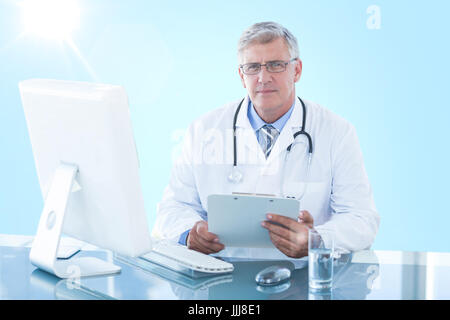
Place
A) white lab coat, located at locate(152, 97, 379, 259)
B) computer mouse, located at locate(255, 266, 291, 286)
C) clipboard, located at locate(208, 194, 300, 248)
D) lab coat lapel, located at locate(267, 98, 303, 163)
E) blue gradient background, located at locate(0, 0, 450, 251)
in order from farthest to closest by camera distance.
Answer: blue gradient background, located at locate(0, 0, 450, 251)
lab coat lapel, located at locate(267, 98, 303, 163)
white lab coat, located at locate(152, 97, 379, 259)
clipboard, located at locate(208, 194, 300, 248)
computer mouse, located at locate(255, 266, 291, 286)

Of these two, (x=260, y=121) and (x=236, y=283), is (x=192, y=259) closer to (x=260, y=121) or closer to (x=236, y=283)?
(x=236, y=283)

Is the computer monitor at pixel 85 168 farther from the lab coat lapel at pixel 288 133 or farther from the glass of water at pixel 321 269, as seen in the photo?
the lab coat lapel at pixel 288 133

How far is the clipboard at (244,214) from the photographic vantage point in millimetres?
1541

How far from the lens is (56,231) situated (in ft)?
4.50

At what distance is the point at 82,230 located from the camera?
1.44 m

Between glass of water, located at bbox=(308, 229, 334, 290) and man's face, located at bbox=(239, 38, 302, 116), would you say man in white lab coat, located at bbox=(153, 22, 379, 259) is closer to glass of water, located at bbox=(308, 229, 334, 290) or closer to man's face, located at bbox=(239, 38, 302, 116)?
man's face, located at bbox=(239, 38, 302, 116)

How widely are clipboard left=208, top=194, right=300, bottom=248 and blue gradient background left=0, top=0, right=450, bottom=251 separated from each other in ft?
7.64

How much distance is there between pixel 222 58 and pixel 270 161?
209cm

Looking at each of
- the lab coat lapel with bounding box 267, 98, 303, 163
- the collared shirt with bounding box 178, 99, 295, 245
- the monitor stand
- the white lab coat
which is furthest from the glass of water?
the collared shirt with bounding box 178, 99, 295, 245

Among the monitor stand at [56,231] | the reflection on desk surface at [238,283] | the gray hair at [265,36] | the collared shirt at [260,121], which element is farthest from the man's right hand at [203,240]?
the gray hair at [265,36]

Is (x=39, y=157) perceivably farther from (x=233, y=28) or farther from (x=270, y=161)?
(x=233, y=28)

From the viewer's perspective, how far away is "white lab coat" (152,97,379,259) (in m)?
2.04

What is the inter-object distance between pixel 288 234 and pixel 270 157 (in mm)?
610
